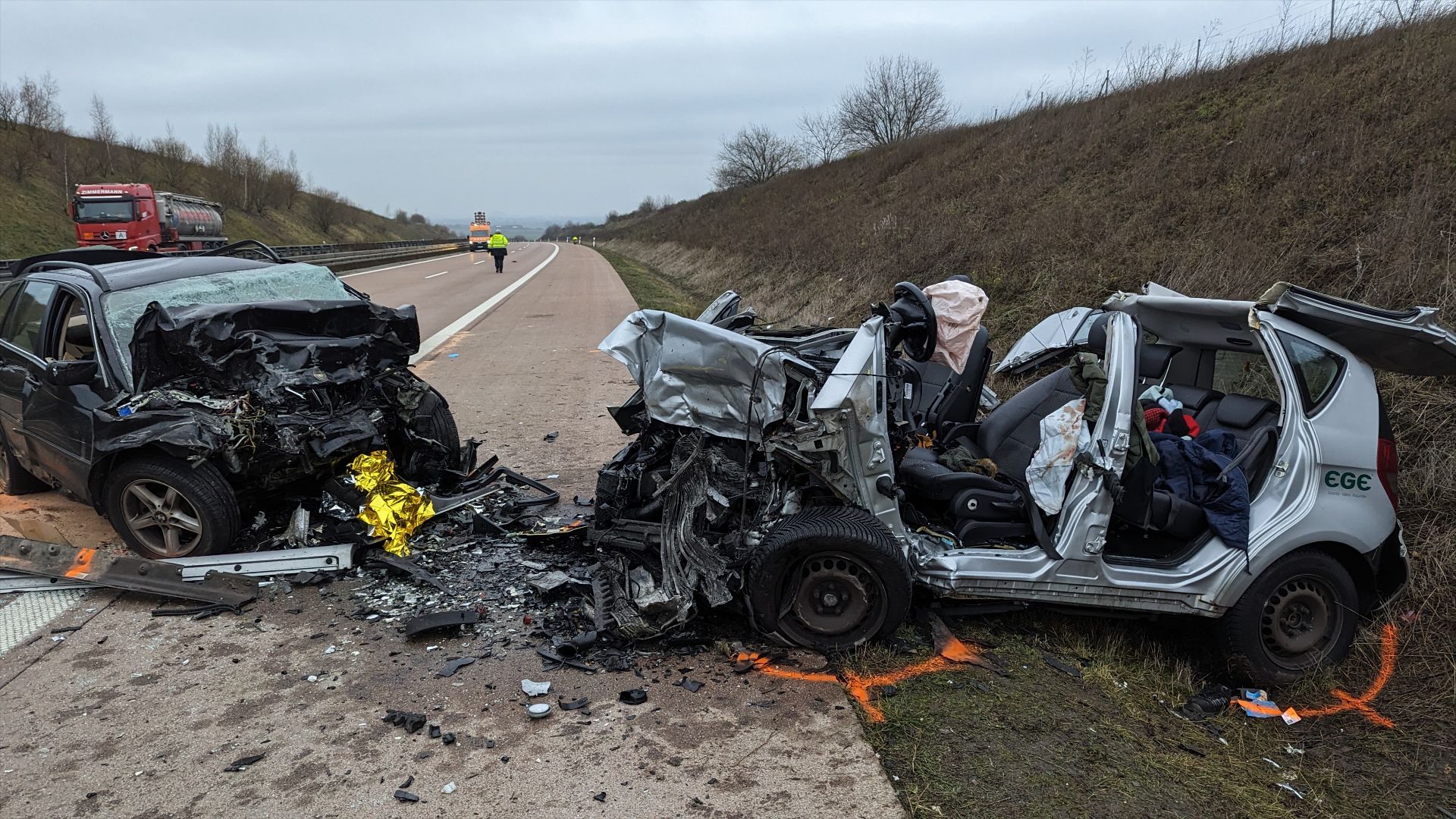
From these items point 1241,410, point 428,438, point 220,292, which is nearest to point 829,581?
point 1241,410

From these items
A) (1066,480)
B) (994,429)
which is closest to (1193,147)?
(994,429)

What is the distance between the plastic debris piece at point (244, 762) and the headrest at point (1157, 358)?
4.94 metres

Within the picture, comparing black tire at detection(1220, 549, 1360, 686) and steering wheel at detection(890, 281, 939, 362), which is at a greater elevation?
steering wheel at detection(890, 281, 939, 362)

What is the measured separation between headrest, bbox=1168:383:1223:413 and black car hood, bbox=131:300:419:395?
515cm

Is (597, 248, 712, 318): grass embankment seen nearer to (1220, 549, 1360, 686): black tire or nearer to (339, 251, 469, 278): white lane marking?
(339, 251, 469, 278): white lane marking

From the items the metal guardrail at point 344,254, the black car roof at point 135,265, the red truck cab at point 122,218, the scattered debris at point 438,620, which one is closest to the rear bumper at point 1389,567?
the scattered debris at point 438,620

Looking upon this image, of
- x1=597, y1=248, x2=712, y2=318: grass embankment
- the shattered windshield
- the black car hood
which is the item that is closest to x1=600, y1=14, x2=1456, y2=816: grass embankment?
x1=597, y1=248, x2=712, y2=318: grass embankment

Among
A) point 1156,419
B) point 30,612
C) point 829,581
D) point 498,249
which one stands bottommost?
point 30,612

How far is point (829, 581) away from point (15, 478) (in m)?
5.75

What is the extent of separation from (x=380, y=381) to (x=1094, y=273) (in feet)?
26.3

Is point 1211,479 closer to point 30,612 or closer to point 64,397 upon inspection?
point 30,612

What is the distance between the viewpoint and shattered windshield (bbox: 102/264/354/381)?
5.24 metres

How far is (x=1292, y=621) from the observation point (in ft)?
13.4

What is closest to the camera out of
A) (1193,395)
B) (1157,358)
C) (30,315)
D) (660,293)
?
(1193,395)
